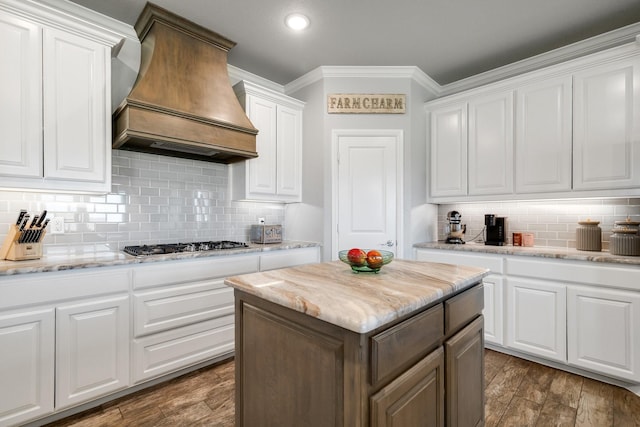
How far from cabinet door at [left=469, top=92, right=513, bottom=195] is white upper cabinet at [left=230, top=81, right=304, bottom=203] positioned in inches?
73.6

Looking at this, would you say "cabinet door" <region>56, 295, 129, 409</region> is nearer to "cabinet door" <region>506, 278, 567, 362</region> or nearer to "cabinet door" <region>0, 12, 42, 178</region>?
"cabinet door" <region>0, 12, 42, 178</region>

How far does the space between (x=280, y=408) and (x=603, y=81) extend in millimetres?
3288

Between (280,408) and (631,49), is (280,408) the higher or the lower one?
the lower one

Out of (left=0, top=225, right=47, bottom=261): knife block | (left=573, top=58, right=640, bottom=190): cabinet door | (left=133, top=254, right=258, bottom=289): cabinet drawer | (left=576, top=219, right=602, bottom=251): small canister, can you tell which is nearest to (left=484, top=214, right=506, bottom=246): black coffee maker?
(left=576, top=219, right=602, bottom=251): small canister

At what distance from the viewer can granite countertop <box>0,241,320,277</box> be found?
1788mm

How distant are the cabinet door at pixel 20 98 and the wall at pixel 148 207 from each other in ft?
1.32

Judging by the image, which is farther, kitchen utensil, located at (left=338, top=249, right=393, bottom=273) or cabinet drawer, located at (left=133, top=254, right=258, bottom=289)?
cabinet drawer, located at (left=133, top=254, right=258, bottom=289)

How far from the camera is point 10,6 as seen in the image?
1896 mm

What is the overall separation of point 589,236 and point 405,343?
2.53 m

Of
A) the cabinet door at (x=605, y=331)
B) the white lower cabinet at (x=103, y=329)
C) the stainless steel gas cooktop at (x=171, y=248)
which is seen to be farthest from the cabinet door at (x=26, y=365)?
the cabinet door at (x=605, y=331)

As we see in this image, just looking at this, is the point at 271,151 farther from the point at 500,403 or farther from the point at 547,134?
the point at 500,403

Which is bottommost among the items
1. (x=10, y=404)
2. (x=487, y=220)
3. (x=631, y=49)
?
(x=10, y=404)

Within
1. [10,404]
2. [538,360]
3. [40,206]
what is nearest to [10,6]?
[40,206]

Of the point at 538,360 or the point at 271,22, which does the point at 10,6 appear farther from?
the point at 538,360
